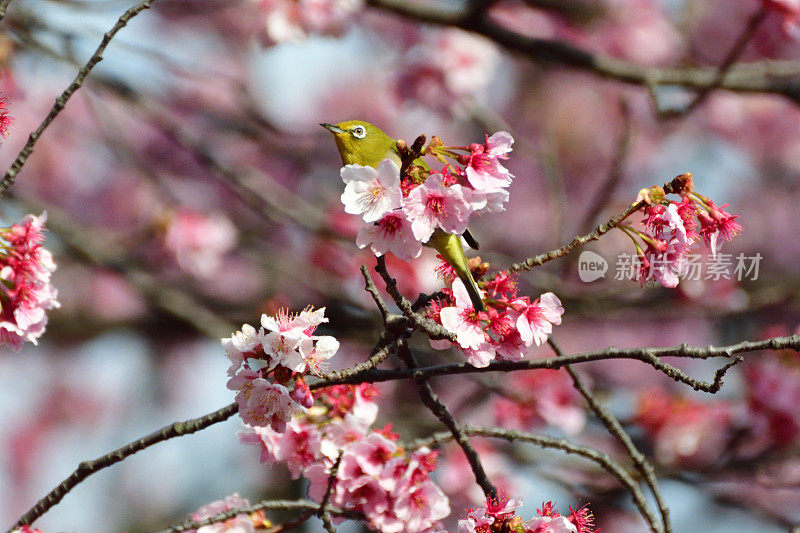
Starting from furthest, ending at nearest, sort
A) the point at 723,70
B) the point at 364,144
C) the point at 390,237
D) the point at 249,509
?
1. the point at 723,70
2. the point at 364,144
3. the point at 249,509
4. the point at 390,237

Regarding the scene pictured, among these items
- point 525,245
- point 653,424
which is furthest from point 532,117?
point 653,424

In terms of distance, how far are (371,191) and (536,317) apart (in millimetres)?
458

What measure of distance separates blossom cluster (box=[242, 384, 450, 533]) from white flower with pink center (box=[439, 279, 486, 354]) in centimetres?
45

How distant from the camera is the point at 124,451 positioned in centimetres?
182

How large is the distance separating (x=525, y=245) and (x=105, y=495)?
4619mm

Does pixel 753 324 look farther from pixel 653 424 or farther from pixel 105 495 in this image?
pixel 105 495

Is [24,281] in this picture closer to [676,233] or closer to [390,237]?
[390,237]

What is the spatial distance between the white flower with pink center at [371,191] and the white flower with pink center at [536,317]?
0.37 meters

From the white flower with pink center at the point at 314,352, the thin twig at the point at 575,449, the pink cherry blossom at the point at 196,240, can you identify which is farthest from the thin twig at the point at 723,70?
the pink cherry blossom at the point at 196,240

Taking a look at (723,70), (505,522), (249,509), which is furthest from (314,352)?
(723,70)

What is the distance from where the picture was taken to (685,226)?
6.14 feet

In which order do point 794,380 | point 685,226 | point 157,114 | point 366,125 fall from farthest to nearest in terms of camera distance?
1. point 794,380
2. point 157,114
3. point 366,125
4. point 685,226

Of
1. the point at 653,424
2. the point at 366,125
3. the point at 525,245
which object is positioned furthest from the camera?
the point at 525,245

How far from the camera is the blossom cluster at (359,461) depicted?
6.75 feet
